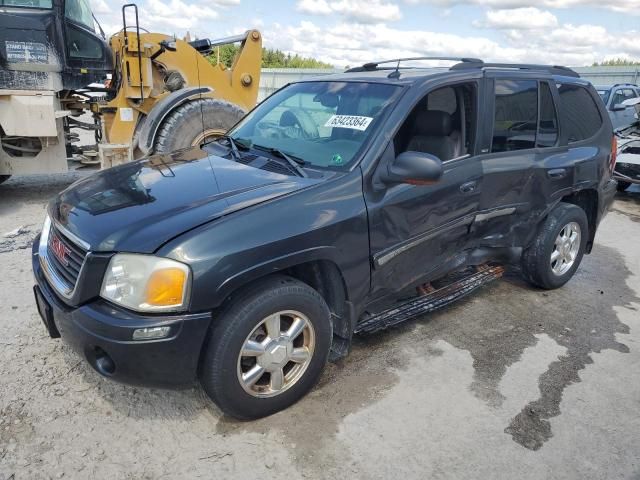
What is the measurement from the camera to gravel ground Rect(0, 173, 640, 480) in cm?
246

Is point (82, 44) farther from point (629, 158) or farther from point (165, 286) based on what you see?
point (629, 158)

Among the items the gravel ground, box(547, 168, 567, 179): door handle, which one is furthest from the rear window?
the gravel ground

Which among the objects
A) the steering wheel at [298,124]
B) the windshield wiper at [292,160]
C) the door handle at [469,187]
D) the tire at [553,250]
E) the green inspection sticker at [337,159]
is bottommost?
the tire at [553,250]

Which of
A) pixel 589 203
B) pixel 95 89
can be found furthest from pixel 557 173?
pixel 95 89

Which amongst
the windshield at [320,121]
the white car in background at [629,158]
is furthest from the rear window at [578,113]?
the white car in background at [629,158]

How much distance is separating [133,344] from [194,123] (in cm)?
509

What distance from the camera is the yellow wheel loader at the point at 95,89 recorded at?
6.22 meters

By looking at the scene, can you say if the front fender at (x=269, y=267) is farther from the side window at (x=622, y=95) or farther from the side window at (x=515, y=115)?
the side window at (x=622, y=95)

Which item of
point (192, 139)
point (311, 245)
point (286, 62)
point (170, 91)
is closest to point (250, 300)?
point (311, 245)

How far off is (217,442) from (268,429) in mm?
268

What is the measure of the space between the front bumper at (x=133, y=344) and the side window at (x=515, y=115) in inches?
101

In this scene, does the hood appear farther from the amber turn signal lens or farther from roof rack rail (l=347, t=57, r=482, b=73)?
roof rack rail (l=347, t=57, r=482, b=73)

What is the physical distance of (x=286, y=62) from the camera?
43.2 meters

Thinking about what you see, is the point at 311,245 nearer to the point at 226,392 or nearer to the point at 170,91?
the point at 226,392
